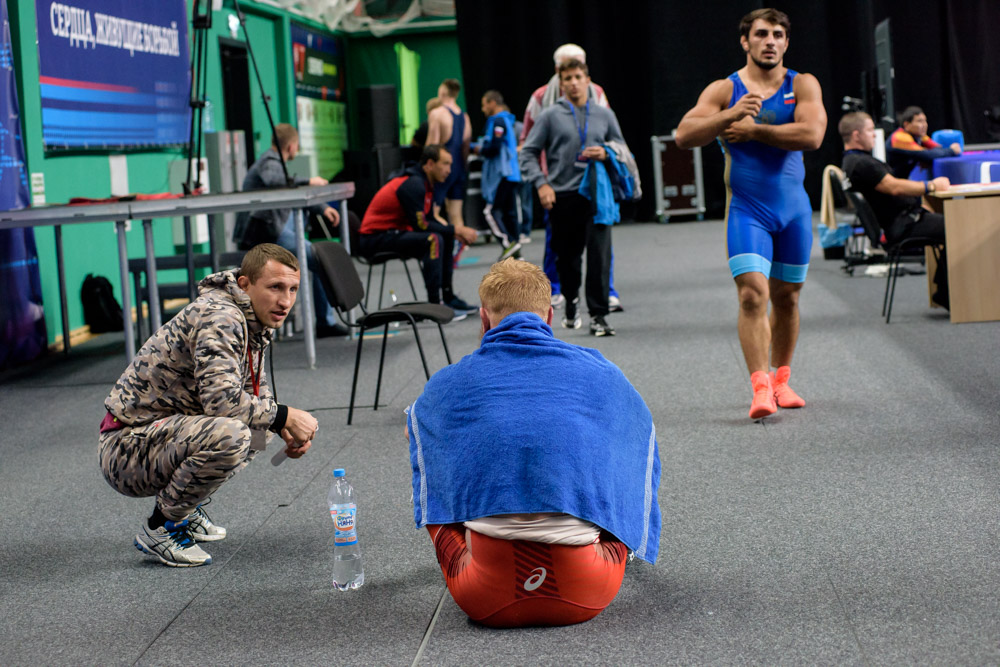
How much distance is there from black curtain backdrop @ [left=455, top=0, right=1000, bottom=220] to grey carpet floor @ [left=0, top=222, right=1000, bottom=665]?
9.08m

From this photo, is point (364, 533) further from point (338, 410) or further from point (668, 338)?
point (668, 338)

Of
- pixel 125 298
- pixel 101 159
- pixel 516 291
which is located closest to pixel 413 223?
pixel 125 298

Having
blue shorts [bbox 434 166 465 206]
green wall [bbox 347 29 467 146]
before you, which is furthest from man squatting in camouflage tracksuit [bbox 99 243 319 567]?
green wall [bbox 347 29 467 146]

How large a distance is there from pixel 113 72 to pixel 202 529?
5522 mm

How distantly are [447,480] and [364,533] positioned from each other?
0.88m

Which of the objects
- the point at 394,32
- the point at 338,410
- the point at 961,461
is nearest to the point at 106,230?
the point at 338,410

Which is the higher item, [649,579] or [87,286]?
[87,286]

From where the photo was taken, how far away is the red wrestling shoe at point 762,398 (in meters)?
4.07

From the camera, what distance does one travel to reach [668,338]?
6109 mm

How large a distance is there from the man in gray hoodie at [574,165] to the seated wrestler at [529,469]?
3.68 m

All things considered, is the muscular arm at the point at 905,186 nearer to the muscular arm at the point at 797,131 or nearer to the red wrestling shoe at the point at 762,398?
the muscular arm at the point at 797,131

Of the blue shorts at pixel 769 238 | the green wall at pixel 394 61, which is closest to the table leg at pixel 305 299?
the blue shorts at pixel 769 238

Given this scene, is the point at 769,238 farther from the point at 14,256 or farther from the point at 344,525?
the point at 14,256

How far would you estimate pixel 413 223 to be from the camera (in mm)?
6957
